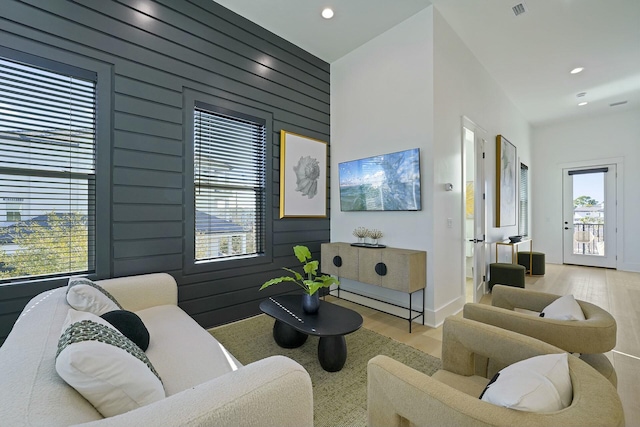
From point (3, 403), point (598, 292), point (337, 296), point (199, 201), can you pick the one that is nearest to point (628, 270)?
point (598, 292)

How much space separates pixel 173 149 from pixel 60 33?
1133mm

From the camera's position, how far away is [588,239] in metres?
6.49

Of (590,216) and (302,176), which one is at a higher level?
(302,176)

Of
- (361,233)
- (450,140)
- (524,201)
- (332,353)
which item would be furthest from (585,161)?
(332,353)

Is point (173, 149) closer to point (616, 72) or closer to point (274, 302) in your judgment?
point (274, 302)

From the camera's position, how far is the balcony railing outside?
6.33m

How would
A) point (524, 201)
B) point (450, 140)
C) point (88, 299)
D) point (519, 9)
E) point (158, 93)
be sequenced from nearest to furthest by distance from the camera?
point (88, 299), point (158, 93), point (519, 9), point (450, 140), point (524, 201)

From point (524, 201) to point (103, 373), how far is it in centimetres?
819

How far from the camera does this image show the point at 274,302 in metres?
2.59

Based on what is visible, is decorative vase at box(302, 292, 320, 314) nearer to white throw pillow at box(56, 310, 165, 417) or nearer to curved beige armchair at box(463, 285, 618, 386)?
curved beige armchair at box(463, 285, 618, 386)

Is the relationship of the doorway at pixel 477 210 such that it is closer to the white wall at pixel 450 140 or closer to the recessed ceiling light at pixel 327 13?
the white wall at pixel 450 140

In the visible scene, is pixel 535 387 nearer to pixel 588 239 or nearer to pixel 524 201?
pixel 524 201

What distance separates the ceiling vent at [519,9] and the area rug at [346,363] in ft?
12.7

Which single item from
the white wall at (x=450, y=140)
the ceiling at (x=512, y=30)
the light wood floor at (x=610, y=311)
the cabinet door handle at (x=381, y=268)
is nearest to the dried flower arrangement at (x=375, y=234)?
the cabinet door handle at (x=381, y=268)
